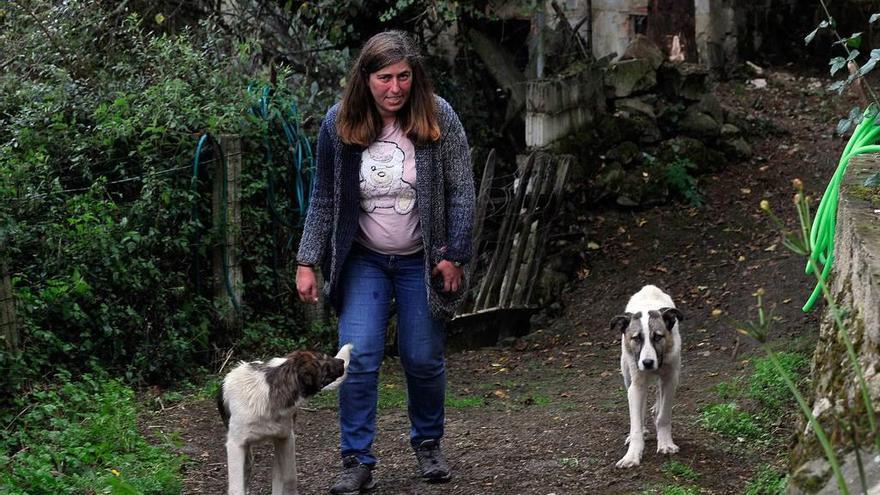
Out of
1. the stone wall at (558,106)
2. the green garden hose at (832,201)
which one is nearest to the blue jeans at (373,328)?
the green garden hose at (832,201)

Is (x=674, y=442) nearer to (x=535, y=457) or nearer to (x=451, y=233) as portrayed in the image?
(x=535, y=457)

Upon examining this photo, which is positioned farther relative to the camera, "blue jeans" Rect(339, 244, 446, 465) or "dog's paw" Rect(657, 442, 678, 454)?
"dog's paw" Rect(657, 442, 678, 454)

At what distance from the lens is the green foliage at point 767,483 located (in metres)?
4.93

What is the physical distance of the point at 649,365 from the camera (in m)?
5.84

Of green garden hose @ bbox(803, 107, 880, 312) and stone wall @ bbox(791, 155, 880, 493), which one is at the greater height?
green garden hose @ bbox(803, 107, 880, 312)

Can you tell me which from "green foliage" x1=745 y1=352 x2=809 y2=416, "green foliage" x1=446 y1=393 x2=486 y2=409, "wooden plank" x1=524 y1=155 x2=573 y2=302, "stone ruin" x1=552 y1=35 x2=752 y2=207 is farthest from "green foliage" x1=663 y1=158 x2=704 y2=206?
"green foliage" x1=446 y1=393 x2=486 y2=409

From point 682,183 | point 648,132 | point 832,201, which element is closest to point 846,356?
point 832,201

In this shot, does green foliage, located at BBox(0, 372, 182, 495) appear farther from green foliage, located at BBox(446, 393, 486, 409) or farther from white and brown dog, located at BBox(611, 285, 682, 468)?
white and brown dog, located at BBox(611, 285, 682, 468)

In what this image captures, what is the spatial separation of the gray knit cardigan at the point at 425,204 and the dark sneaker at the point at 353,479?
76 centimetres

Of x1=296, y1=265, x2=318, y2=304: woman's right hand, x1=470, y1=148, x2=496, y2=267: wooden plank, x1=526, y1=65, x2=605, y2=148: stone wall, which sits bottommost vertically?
x1=296, y1=265, x2=318, y2=304: woman's right hand

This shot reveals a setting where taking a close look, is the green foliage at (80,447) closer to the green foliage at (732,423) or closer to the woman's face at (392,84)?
the woman's face at (392,84)

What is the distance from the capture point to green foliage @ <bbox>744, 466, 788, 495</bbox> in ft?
16.2

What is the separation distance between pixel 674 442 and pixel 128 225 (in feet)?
13.0

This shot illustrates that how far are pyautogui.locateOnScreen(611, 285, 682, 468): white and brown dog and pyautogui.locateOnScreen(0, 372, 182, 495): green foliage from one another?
233 cm
